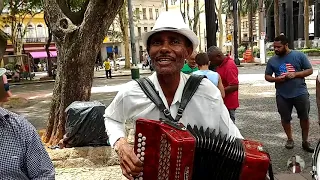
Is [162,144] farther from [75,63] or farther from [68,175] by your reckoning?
[75,63]

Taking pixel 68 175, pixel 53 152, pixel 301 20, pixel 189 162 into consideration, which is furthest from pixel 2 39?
pixel 301 20

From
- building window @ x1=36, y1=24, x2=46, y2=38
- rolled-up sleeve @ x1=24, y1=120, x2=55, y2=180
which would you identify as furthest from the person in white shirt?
building window @ x1=36, y1=24, x2=46, y2=38

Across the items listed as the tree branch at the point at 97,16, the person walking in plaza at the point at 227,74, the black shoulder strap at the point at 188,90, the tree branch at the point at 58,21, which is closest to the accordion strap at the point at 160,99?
the black shoulder strap at the point at 188,90

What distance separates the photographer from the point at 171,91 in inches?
88.1

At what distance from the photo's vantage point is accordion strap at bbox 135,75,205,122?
2.08m

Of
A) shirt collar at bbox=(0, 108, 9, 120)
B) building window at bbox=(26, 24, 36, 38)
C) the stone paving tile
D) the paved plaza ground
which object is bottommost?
the stone paving tile

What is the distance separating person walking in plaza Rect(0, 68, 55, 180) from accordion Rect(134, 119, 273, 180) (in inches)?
18.6

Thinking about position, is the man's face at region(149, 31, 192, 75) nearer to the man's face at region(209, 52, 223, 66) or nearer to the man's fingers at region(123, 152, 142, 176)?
the man's fingers at region(123, 152, 142, 176)

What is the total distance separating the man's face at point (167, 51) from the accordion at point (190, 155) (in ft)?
1.28

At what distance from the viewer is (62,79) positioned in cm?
669

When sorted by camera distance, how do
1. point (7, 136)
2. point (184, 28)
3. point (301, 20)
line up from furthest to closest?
point (301, 20) → point (184, 28) → point (7, 136)

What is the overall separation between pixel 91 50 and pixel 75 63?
0.35 meters

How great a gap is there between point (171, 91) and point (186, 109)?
0.16m

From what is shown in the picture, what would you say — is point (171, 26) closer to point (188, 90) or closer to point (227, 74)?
point (188, 90)
